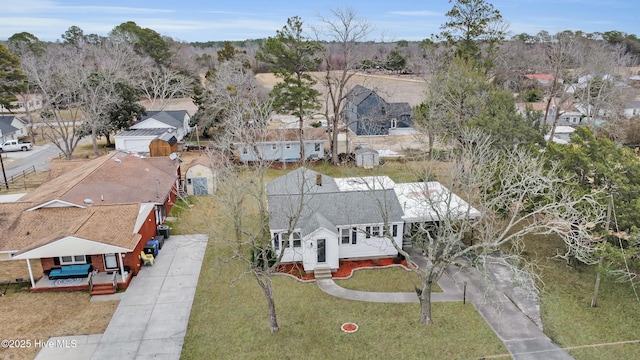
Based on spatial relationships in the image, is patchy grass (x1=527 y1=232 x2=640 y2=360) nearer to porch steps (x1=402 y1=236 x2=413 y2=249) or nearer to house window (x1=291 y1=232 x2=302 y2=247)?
porch steps (x1=402 y1=236 x2=413 y2=249)

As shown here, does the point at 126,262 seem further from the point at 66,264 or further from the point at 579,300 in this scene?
the point at 579,300

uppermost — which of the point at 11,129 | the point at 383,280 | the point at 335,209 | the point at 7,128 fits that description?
the point at 7,128

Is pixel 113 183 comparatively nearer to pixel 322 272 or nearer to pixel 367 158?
pixel 322 272

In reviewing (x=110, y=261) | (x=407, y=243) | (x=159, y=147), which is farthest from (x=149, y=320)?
(x=159, y=147)

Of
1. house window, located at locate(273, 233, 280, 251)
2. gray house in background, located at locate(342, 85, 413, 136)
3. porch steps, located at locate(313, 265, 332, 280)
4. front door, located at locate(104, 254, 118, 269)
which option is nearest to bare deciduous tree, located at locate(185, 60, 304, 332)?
house window, located at locate(273, 233, 280, 251)

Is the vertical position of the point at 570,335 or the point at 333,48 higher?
the point at 333,48

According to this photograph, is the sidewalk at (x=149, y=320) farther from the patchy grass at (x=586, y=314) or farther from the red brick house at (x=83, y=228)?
the patchy grass at (x=586, y=314)

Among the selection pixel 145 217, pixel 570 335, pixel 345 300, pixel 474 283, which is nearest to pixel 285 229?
pixel 345 300

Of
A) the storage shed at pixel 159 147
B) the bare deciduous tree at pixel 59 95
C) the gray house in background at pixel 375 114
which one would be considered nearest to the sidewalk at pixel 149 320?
the storage shed at pixel 159 147
